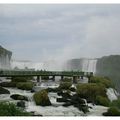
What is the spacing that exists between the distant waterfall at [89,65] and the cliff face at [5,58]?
0.91 m

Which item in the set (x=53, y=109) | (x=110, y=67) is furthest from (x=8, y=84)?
(x=110, y=67)

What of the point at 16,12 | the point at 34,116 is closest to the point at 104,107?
the point at 34,116

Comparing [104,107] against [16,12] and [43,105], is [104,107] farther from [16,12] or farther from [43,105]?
[16,12]

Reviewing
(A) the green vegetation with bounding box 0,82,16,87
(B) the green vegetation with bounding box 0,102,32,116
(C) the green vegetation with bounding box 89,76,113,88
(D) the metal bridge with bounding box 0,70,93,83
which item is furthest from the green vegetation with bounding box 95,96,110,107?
(A) the green vegetation with bounding box 0,82,16,87

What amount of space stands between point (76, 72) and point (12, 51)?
82 cm

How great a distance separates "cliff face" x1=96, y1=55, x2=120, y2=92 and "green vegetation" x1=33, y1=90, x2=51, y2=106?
2.27ft

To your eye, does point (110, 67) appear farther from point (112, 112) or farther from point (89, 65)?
point (112, 112)

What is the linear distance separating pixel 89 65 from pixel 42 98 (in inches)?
27.5

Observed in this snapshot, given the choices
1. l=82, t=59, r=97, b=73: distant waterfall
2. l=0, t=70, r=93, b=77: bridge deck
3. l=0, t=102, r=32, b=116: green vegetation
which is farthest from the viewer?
l=0, t=70, r=93, b=77: bridge deck

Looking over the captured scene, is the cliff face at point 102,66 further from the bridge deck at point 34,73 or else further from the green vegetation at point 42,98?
the green vegetation at point 42,98

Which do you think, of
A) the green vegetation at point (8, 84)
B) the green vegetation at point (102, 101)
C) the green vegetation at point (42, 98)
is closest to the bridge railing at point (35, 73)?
the green vegetation at point (8, 84)

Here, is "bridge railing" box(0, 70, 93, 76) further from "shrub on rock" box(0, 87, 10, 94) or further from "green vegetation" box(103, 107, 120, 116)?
"green vegetation" box(103, 107, 120, 116)

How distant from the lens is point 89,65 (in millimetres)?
9641

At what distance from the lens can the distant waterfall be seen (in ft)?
31.5
